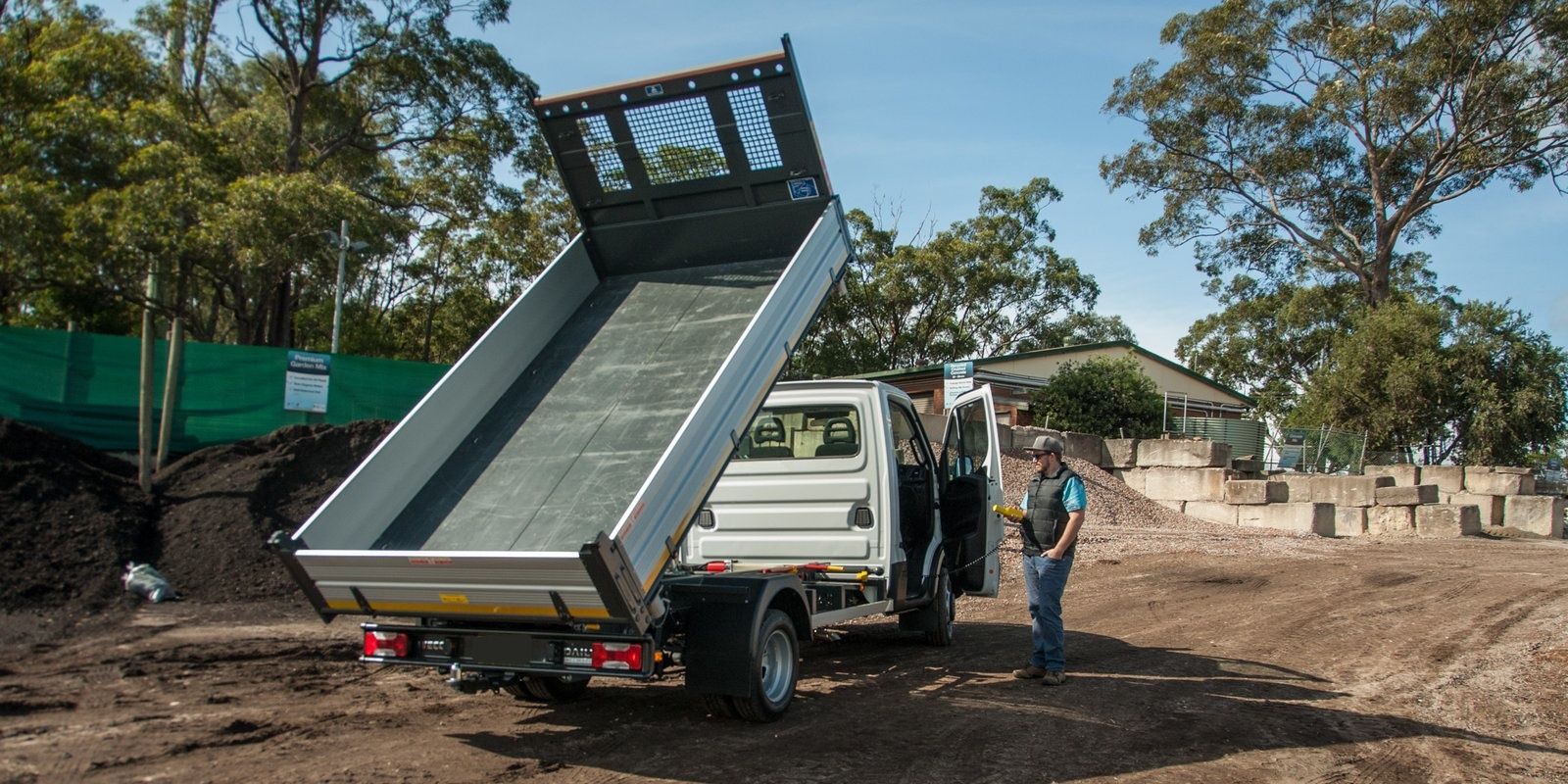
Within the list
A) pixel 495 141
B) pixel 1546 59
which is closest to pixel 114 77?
pixel 495 141

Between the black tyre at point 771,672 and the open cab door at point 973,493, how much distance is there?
270cm

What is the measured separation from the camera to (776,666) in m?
5.93

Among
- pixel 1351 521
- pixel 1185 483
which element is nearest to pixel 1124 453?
pixel 1185 483

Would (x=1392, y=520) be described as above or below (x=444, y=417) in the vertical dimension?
below

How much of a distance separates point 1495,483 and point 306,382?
2241 cm

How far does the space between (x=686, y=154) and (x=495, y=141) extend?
59.1 ft

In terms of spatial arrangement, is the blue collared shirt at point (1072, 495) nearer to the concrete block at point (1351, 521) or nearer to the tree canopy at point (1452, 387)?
the concrete block at point (1351, 521)

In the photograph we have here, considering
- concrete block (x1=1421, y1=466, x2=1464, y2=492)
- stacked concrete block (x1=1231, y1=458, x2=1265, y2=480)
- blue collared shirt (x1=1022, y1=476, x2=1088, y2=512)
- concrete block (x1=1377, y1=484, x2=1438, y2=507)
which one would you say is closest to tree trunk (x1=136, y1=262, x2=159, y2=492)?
blue collared shirt (x1=1022, y1=476, x2=1088, y2=512)

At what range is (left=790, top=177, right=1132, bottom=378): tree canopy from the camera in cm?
3434

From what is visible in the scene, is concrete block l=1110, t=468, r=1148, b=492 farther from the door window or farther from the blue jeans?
the blue jeans

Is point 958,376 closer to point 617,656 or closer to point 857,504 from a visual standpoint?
point 857,504

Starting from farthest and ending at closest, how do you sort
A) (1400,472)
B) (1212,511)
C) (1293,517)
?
(1400,472)
(1212,511)
(1293,517)

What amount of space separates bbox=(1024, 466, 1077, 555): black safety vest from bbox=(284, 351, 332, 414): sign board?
34.3 ft

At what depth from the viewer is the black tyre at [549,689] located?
6137 mm
